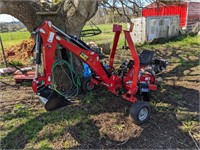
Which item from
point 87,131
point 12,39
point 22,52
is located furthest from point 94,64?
point 12,39

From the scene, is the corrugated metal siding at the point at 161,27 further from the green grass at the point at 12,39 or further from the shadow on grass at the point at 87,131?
the shadow on grass at the point at 87,131

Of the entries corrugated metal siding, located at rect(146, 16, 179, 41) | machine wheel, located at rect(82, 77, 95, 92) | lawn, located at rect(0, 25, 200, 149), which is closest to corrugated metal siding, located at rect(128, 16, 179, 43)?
corrugated metal siding, located at rect(146, 16, 179, 41)

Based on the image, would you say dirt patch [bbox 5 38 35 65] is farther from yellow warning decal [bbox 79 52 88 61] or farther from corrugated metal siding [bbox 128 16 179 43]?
corrugated metal siding [bbox 128 16 179 43]

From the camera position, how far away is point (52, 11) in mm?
4262

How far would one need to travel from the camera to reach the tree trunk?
13.3 feet

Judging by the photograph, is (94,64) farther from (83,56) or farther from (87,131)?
(87,131)

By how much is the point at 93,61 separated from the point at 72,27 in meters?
1.23

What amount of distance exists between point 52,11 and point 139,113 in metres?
→ 2.52

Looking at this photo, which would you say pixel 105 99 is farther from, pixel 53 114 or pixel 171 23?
pixel 171 23

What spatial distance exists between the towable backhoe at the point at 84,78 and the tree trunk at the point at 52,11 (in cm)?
68

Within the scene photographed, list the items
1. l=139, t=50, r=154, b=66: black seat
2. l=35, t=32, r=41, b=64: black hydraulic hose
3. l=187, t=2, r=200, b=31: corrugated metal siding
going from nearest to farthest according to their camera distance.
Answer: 1. l=35, t=32, r=41, b=64: black hydraulic hose
2. l=139, t=50, r=154, b=66: black seat
3. l=187, t=2, r=200, b=31: corrugated metal siding

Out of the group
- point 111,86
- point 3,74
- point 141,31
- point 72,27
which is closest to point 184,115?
point 111,86

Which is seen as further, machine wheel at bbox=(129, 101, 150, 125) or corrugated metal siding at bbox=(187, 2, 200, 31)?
corrugated metal siding at bbox=(187, 2, 200, 31)

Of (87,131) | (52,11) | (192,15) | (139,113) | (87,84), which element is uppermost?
(192,15)
